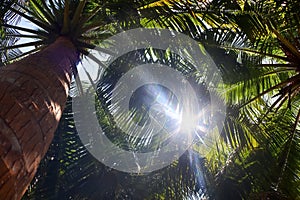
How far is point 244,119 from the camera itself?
17.5ft

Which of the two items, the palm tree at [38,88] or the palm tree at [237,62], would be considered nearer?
the palm tree at [38,88]

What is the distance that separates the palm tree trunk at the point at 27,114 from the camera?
6.66ft

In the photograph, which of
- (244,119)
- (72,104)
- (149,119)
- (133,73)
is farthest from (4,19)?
(244,119)

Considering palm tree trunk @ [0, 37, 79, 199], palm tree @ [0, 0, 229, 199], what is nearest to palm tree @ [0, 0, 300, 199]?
palm tree @ [0, 0, 229, 199]

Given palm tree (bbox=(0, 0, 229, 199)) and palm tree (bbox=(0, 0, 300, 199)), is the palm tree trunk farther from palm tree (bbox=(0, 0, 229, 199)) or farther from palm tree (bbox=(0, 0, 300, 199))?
palm tree (bbox=(0, 0, 300, 199))

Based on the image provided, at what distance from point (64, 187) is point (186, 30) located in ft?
8.33

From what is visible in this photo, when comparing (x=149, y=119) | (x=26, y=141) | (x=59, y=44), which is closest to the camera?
(x=26, y=141)

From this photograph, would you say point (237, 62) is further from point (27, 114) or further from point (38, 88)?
point (27, 114)

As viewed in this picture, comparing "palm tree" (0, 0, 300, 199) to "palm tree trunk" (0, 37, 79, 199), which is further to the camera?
"palm tree" (0, 0, 300, 199)

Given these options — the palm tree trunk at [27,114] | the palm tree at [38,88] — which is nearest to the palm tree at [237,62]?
the palm tree at [38,88]

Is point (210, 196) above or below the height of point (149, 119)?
below

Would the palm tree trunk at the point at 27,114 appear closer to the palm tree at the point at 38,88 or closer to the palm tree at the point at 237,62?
the palm tree at the point at 38,88

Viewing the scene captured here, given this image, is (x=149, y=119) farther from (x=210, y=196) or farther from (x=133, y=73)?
(x=210, y=196)

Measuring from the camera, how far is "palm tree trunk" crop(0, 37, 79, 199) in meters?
2.03
